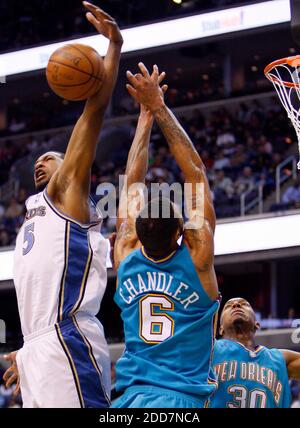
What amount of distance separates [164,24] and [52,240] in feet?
35.1

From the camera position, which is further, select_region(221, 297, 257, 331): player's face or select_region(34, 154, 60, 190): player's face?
select_region(221, 297, 257, 331): player's face

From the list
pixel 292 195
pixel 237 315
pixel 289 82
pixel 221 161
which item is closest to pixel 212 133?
pixel 221 161

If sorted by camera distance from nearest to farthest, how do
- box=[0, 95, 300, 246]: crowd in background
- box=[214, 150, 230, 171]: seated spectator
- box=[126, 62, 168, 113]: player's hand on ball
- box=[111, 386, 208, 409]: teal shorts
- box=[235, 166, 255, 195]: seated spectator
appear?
box=[111, 386, 208, 409]: teal shorts → box=[126, 62, 168, 113]: player's hand on ball → box=[235, 166, 255, 195]: seated spectator → box=[0, 95, 300, 246]: crowd in background → box=[214, 150, 230, 171]: seated spectator

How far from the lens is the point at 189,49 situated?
1809 centimetres

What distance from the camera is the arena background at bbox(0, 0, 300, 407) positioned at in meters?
12.9

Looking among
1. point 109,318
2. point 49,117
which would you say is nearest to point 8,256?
point 109,318

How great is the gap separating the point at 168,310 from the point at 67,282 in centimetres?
47

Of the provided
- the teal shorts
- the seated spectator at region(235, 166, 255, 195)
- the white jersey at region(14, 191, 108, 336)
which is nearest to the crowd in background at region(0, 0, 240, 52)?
the seated spectator at region(235, 166, 255, 195)

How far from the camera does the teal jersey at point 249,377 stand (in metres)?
4.73

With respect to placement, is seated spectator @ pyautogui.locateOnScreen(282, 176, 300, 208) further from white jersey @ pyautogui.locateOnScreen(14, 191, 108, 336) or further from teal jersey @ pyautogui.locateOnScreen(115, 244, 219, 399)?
teal jersey @ pyautogui.locateOnScreen(115, 244, 219, 399)

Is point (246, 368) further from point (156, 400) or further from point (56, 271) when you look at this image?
point (56, 271)

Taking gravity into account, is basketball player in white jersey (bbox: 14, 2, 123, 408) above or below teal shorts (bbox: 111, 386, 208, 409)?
above

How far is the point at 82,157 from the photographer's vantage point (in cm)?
413
